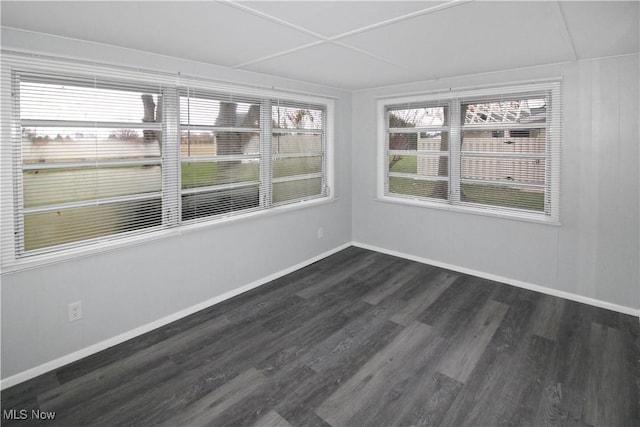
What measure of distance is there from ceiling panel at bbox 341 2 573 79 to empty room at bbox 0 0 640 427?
0.03 meters

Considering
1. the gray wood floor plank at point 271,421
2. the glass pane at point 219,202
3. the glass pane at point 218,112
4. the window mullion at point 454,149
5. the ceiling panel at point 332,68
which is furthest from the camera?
the window mullion at point 454,149

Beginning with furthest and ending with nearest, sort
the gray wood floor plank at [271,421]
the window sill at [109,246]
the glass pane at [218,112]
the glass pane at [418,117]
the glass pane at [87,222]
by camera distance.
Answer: the glass pane at [418,117], the glass pane at [218,112], the glass pane at [87,222], the window sill at [109,246], the gray wood floor plank at [271,421]

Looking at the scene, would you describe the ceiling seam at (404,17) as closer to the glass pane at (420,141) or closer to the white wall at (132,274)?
the white wall at (132,274)

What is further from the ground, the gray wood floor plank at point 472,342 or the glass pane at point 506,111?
the glass pane at point 506,111

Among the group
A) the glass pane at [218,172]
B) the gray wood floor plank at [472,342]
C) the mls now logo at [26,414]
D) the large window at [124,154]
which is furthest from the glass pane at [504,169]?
the mls now logo at [26,414]

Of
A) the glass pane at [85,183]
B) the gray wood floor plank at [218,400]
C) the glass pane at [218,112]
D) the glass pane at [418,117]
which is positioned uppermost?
the glass pane at [418,117]

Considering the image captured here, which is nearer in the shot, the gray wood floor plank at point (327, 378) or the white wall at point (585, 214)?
the gray wood floor plank at point (327, 378)

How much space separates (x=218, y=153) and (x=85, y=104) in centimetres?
117

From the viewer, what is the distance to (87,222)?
269 cm

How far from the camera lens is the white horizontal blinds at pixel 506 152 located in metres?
3.65

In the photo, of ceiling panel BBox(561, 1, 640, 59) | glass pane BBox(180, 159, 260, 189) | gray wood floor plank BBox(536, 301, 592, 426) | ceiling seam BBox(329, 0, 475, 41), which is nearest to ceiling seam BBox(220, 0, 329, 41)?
ceiling seam BBox(329, 0, 475, 41)

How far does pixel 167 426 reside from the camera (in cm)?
200

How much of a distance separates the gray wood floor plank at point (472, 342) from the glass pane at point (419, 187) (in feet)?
4.89

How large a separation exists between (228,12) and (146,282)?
217 centimetres
